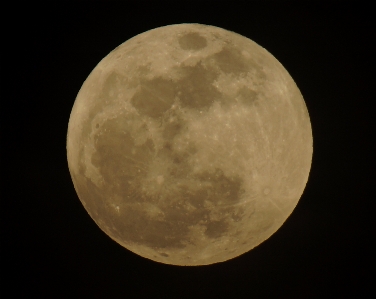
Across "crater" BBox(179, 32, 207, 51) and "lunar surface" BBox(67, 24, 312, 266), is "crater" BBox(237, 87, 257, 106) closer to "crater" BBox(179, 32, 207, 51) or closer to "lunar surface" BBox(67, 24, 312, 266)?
"lunar surface" BBox(67, 24, 312, 266)

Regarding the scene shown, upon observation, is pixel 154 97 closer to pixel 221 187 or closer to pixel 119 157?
pixel 119 157

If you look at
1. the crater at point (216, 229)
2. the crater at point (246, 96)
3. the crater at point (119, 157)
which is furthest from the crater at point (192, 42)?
the crater at point (216, 229)

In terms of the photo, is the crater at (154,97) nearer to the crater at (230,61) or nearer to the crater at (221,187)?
the crater at (230,61)

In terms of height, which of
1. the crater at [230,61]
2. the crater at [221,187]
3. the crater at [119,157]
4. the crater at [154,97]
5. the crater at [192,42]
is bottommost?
the crater at [221,187]

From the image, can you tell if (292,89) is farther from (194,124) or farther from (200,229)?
(200,229)

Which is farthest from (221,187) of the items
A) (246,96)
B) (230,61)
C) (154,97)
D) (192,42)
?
(192,42)

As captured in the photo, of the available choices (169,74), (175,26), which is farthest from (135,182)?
(175,26)

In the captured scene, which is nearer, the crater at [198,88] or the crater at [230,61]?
the crater at [198,88]
